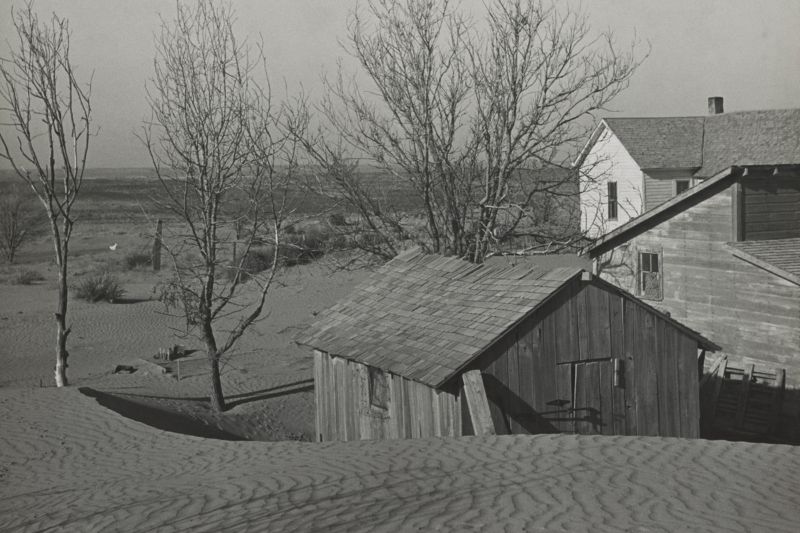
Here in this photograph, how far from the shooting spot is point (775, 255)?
55.4 ft

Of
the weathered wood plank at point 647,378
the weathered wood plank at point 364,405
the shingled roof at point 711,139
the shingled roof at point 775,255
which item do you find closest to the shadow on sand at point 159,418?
the weathered wood plank at point 364,405

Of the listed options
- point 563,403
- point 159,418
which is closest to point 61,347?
point 159,418

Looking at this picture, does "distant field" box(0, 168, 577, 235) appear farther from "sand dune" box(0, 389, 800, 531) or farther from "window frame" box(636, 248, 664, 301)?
"sand dune" box(0, 389, 800, 531)

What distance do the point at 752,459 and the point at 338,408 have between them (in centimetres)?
688

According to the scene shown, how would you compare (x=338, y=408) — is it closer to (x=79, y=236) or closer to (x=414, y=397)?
(x=414, y=397)

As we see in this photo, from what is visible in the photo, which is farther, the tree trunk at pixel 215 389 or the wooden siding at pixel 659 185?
the wooden siding at pixel 659 185

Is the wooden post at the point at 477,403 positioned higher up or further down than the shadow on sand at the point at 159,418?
higher up

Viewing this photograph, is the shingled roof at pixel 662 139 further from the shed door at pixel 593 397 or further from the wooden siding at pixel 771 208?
the shed door at pixel 593 397

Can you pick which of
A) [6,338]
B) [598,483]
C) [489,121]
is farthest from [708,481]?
[6,338]

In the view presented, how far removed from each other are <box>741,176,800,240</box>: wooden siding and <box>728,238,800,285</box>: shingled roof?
1.84 feet

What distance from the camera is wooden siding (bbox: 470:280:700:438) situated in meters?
11.5

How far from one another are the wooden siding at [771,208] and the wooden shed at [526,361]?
6362 millimetres

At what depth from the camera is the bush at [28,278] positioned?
118ft

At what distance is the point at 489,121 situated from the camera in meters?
20.7
